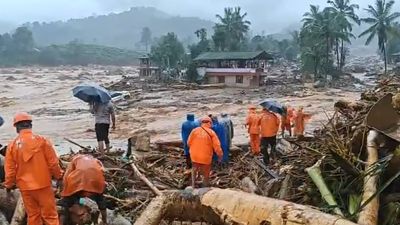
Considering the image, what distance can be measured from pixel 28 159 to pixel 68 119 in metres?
28.1

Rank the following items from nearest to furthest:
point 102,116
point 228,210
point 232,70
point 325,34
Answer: point 228,210, point 102,116, point 232,70, point 325,34

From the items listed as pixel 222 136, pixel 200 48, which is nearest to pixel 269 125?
pixel 222 136

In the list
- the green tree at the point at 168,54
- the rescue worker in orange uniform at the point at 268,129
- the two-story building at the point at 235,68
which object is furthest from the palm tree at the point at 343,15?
the rescue worker in orange uniform at the point at 268,129

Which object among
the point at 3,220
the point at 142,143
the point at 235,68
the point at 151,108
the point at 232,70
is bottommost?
the point at 151,108

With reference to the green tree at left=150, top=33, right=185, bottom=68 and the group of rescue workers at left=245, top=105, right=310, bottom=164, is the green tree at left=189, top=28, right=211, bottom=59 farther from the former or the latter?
the group of rescue workers at left=245, top=105, right=310, bottom=164

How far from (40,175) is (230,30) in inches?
2563

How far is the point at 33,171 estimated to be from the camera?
230 inches

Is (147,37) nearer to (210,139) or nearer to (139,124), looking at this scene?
(139,124)

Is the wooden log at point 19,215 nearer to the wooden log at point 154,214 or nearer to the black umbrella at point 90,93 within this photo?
the wooden log at point 154,214

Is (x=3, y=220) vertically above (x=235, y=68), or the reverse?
(x=3, y=220)

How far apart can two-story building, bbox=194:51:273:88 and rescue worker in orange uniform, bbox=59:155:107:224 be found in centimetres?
4501

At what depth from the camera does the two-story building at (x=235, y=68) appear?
51.4 m

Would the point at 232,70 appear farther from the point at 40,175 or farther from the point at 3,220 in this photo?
the point at 40,175

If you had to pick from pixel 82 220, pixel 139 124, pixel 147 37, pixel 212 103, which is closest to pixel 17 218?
pixel 82 220
